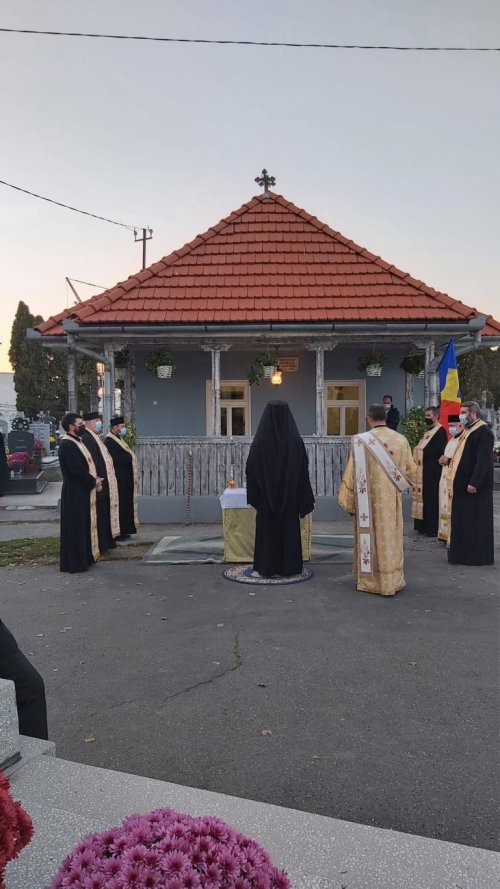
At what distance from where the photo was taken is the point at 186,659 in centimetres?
466

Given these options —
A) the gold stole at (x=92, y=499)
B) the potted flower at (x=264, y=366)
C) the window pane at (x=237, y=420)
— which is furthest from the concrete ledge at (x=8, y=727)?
the window pane at (x=237, y=420)

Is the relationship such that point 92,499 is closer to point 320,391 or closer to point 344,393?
point 320,391

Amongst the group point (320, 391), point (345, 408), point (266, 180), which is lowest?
point (345, 408)

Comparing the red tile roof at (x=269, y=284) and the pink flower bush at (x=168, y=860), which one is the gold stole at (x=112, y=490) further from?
the pink flower bush at (x=168, y=860)

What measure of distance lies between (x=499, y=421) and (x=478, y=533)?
27779 mm

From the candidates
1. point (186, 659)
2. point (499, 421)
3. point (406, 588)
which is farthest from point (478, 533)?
point (499, 421)

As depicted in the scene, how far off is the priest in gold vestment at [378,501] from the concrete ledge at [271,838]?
14.8ft

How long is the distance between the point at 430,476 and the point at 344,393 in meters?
4.34

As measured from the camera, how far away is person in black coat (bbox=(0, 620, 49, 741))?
2.62m

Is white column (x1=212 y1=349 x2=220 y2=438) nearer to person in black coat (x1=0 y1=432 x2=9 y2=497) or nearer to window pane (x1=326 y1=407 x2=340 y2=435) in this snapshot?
window pane (x1=326 y1=407 x2=340 y2=435)

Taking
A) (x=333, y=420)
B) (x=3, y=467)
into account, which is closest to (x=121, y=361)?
(x=333, y=420)

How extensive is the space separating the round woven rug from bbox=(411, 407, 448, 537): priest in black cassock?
10.8 feet

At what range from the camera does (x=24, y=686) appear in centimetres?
267

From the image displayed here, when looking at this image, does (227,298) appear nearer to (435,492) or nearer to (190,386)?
(190,386)
